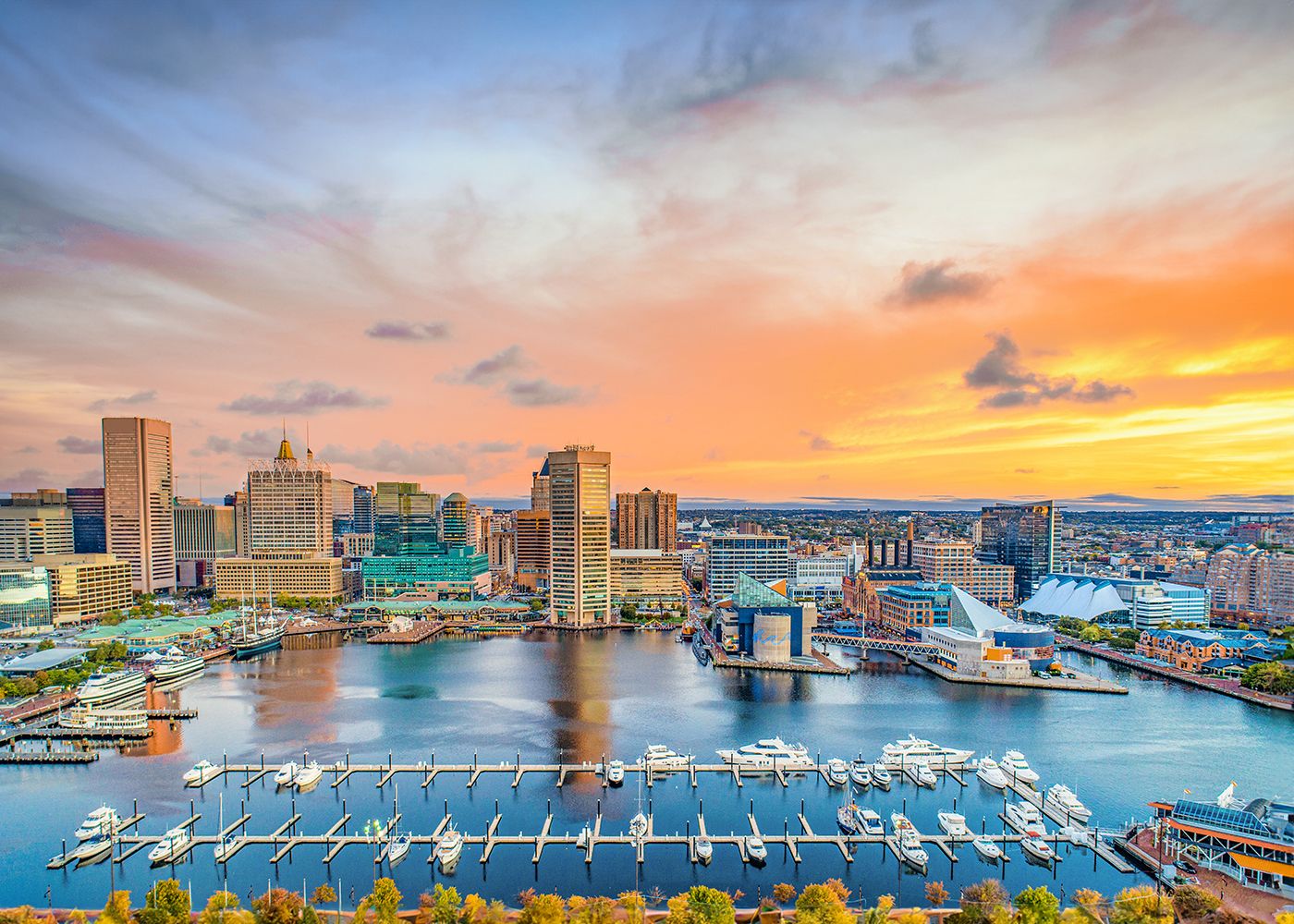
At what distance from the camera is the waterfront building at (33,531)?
41.9 meters

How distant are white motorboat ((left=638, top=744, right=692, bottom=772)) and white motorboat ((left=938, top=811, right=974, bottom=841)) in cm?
474

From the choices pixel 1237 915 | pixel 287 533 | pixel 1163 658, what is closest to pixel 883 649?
pixel 1163 658

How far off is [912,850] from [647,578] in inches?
1180

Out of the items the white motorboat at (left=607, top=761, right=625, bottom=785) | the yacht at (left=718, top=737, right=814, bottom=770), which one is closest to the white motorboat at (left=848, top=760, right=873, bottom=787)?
the yacht at (left=718, top=737, right=814, bottom=770)

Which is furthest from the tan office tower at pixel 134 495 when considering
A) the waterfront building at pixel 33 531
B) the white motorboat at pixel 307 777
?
the white motorboat at pixel 307 777

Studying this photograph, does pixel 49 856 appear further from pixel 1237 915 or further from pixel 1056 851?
pixel 1237 915

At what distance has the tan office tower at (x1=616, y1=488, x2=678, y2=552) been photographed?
194 ft

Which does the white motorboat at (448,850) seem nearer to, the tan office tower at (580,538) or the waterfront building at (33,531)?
the tan office tower at (580,538)

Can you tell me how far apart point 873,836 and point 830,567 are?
117 ft

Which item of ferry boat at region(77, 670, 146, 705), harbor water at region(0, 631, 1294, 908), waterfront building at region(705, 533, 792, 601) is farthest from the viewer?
waterfront building at region(705, 533, 792, 601)

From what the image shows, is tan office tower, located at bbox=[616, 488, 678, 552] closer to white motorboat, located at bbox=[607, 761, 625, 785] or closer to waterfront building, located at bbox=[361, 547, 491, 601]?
waterfront building, located at bbox=[361, 547, 491, 601]

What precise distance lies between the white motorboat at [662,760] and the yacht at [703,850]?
10.4ft

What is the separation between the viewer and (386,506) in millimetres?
56219

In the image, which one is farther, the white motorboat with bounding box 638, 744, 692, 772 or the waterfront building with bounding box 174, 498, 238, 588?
the waterfront building with bounding box 174, 498, 238, 588
